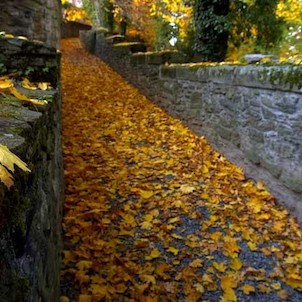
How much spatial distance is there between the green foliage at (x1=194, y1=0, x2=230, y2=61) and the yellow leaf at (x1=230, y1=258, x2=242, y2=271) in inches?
225

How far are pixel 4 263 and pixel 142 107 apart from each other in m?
7.09

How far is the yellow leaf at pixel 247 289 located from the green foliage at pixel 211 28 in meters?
6.04

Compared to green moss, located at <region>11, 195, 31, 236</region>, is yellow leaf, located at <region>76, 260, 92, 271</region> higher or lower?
lower

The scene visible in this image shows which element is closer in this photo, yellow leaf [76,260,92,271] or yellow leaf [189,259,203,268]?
yellow leaf [76,260,92,271]

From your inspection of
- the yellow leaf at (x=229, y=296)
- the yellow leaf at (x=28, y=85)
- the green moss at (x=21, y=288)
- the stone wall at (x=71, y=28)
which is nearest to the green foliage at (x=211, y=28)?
the yellow leaf at (x=28, y=85)

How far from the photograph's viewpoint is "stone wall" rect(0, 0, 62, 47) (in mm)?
6734

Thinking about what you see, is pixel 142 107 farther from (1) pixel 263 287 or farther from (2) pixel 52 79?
(1) pixel 263 287

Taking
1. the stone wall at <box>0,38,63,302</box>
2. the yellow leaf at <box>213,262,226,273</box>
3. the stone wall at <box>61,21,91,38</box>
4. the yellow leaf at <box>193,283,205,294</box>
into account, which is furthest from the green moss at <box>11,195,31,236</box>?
the stone wall at <box>61,21,91,38</box>

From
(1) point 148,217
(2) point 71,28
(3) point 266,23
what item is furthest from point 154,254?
(2) point 71,28

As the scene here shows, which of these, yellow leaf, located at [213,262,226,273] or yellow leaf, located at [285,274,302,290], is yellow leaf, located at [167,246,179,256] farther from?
yellow leaf, located at [285,274,302,290]

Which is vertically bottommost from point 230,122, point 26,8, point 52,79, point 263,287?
point 263,287

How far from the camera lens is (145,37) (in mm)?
13883

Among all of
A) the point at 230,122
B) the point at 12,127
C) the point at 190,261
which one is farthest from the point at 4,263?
the point at 230,122

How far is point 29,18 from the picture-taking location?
716 centimetres
